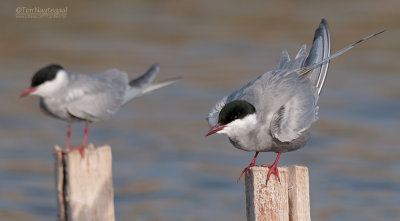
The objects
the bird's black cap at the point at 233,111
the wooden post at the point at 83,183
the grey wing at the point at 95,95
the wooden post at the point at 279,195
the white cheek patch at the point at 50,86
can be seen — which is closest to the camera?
the wooden post at the point at 83,183

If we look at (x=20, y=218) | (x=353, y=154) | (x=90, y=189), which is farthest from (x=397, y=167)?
(x=90, y=189)

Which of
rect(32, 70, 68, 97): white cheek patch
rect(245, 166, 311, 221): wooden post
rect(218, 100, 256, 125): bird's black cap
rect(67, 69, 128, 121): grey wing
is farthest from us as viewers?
rect(67, 69, 128, 121): grey wing

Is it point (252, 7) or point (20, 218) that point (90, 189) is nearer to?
point (20, 218)

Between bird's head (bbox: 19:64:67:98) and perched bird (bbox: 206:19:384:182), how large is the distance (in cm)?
98

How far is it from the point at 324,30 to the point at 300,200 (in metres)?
1.70

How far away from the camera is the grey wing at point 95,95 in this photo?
537 cm

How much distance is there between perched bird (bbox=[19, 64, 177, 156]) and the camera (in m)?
5.28

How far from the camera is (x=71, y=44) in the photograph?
15469mm

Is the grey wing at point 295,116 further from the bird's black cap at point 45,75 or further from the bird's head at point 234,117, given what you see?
the bird's black cap at point 45,75

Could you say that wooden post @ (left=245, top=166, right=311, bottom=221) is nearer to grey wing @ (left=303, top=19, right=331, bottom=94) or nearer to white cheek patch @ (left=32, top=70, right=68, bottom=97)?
grey wing @ (left=303, top=19, right=331, bottom=94)

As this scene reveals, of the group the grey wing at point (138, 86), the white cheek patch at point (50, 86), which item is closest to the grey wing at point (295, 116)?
the grey wing at point (138, 86)

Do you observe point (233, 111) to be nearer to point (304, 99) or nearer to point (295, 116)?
point (295, 116)

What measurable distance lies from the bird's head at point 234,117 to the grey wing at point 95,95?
2.89ft

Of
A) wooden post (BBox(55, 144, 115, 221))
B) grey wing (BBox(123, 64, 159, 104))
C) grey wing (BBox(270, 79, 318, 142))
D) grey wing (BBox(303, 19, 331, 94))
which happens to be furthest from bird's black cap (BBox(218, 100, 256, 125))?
grey wing (BBox(123, 64, 159, 104))
